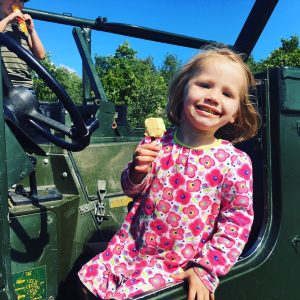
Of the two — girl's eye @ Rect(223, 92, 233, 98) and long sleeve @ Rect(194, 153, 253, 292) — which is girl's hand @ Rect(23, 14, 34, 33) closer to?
girl's eye @ Rect(223, 92, 233, 98)

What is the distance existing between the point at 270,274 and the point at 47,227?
0.97 meters

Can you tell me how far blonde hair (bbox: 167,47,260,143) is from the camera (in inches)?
58.0

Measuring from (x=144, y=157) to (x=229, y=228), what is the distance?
0.35 meters

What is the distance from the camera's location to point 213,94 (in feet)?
4.46

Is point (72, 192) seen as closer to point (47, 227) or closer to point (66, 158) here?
point (66, 158)

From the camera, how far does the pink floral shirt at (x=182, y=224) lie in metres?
1.28

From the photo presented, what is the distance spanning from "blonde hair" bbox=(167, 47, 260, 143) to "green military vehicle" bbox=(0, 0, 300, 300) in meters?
0.07

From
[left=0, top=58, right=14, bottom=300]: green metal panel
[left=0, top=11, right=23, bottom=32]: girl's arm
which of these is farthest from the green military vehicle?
[left=0, top=11, right=23, bottom=32]: girl's arm

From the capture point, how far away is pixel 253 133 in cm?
158

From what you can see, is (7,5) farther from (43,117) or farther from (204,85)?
(204,85)

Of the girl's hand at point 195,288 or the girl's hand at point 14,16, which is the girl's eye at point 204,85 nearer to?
the girl's hand at point 195,288

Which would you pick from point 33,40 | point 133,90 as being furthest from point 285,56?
point 33,40

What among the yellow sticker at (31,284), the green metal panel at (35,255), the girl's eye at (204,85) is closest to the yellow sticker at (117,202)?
the green metal panel at (35,255)

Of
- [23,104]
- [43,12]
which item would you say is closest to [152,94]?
[43,12]
